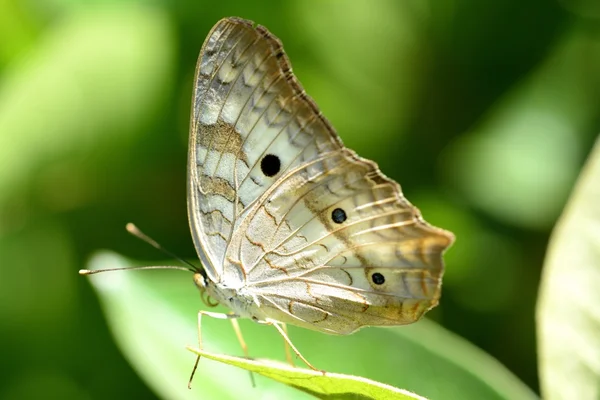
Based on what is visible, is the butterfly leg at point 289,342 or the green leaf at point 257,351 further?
the butterfly leg at point 289,342

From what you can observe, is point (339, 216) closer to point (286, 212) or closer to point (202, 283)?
point (286, 212)

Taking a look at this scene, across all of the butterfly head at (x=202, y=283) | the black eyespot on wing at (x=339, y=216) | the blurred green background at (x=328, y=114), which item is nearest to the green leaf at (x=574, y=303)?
the black eyespot on wing at (x=339, y=216)

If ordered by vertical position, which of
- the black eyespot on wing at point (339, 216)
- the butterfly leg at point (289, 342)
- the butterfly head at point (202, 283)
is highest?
the black eyespot on wing at point (339, 216)

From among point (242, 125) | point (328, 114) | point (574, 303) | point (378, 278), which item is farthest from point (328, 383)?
point (328, 114)

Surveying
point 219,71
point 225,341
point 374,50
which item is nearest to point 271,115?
point 219,71

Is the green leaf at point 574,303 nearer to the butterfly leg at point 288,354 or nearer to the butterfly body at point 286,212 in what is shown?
the butterfly body at point 286,212

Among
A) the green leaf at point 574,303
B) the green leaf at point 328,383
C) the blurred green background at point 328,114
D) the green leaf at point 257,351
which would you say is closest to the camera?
the green leaf at point 328,383
